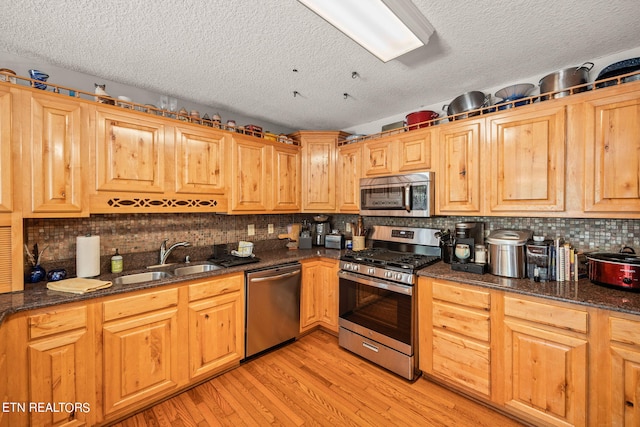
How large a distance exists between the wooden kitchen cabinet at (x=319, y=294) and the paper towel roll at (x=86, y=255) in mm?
1754

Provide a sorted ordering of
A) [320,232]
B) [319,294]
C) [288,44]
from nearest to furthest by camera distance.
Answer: [288,44] → [319,294] → [320,232]

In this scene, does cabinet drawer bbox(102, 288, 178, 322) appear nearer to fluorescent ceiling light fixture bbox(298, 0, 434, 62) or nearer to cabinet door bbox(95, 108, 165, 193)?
cabinet door bbox(95, 108, 165, 193)

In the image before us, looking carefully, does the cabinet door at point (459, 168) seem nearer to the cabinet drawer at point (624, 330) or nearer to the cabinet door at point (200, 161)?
the cabinet drawer at point (624, 330)

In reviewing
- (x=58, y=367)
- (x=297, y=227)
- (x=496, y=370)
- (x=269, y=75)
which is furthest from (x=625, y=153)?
(x=58, y=367)

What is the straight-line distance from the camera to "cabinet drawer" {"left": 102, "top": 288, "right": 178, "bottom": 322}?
5.61ft

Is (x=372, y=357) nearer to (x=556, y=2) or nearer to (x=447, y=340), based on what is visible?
(x=447, y=340)

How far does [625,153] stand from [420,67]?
1412mm

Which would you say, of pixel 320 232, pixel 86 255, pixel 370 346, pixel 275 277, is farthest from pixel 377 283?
pixel 86 255

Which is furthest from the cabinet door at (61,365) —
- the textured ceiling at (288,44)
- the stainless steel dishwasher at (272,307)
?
the textured ceiling at (288,44)

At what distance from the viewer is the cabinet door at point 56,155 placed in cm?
169

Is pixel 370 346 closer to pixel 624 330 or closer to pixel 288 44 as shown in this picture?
pixel 624 330

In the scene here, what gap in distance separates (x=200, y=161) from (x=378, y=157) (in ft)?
5.91

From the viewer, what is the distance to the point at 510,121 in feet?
6.66

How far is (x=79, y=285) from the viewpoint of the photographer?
5.61 ft
